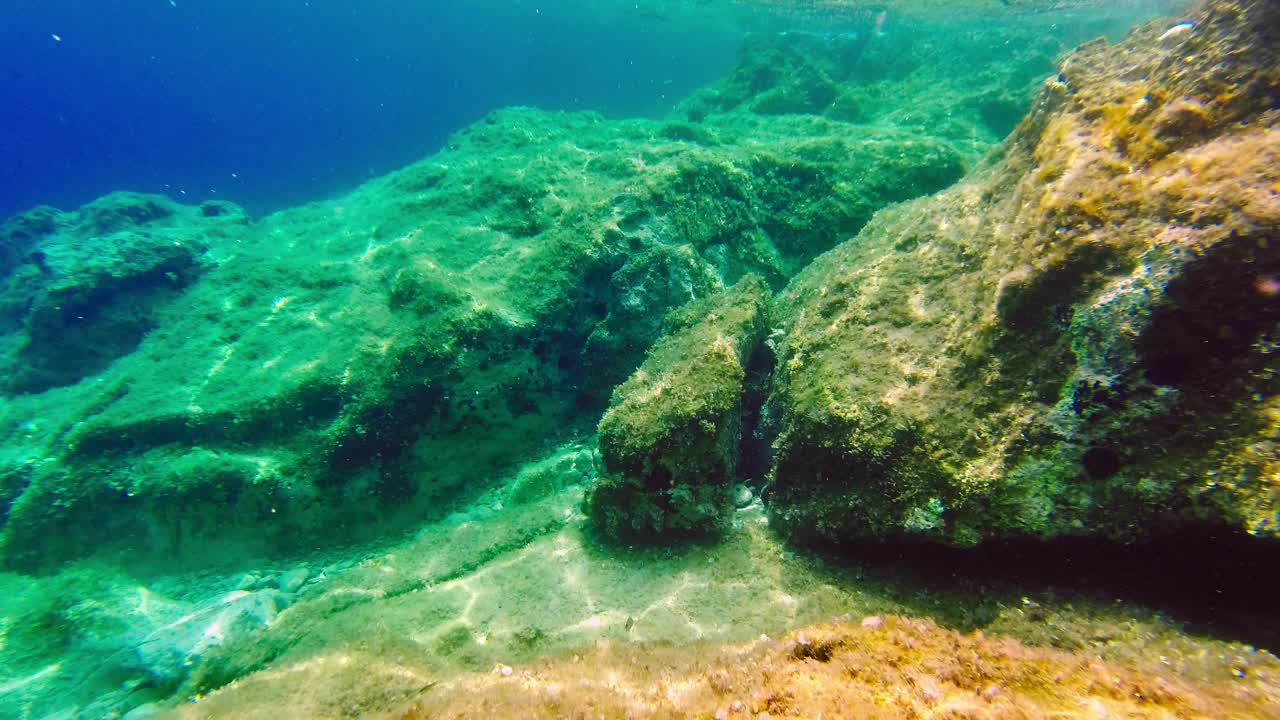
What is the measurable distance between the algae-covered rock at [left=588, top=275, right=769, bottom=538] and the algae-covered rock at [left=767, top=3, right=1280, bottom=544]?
462 mm

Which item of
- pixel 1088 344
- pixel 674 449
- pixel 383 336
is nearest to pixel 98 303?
pixel 383 336

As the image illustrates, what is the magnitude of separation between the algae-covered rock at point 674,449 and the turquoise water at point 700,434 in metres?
0.03

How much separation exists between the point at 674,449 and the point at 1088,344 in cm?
252

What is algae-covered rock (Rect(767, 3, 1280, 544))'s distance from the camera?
2.16m

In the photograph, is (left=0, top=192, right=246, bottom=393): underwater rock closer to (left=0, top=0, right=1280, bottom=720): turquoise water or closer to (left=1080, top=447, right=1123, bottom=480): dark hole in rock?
(left=0, top=0, right=1280, bottom=720): turquoise water

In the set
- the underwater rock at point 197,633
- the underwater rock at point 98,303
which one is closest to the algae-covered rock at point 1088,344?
the underwater rock at point 197,633

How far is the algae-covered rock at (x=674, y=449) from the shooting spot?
12.4 ft

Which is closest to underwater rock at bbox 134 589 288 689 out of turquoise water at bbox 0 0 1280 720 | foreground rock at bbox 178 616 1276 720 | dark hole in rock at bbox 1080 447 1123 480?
turquoise water at bbox 0 0 1280 720

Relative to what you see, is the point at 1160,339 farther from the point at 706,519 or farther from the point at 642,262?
the point at 642,262

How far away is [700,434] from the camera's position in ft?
12.5

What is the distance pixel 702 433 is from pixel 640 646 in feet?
5.13

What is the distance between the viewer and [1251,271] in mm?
2105

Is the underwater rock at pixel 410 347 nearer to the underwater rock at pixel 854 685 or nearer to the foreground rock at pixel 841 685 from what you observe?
the foreground rock at pixel 841 685

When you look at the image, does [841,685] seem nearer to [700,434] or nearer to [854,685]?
[854,685]
